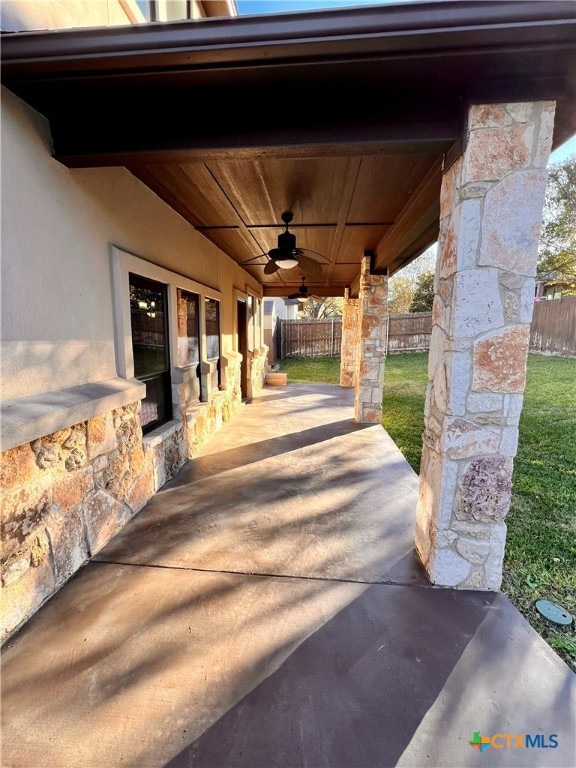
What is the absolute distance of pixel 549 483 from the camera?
3.26m

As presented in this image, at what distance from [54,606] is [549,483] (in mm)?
4018

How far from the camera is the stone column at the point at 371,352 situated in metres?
5.28

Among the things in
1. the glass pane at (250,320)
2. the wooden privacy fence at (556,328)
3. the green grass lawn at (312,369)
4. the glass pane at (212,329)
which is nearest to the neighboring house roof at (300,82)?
the glass pane at (212,329)

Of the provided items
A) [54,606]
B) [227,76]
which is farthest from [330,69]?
[54,606]

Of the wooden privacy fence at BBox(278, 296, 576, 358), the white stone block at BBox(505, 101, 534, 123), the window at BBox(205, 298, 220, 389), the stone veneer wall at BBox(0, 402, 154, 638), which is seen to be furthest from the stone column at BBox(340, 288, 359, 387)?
the white stone block at BBox(505, 101, 534, 123)

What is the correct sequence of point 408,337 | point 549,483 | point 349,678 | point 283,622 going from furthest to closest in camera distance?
point 408,337, point 549,483, point 283,622, point 349,678

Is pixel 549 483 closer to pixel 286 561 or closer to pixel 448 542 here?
pixel 448 542

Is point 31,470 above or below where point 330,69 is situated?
below

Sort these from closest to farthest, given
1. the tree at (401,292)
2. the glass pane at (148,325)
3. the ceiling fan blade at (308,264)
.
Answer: the glass pane at (148,325) → the ceiling fan blade at (308,264) → the tree at (401,292)

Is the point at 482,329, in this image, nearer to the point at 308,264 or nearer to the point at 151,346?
the point at 308,264

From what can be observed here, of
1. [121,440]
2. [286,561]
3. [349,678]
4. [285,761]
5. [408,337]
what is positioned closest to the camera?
[285,761]

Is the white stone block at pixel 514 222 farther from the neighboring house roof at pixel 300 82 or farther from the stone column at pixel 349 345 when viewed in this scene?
the stone column at pixel 349 345

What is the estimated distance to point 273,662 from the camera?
1.55 metres

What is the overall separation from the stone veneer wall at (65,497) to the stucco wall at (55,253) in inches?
13.7
